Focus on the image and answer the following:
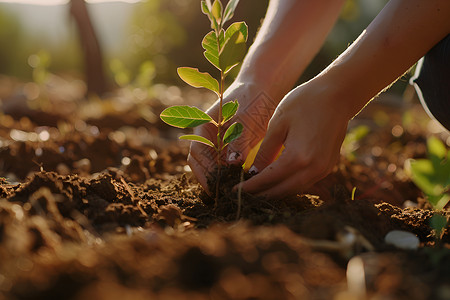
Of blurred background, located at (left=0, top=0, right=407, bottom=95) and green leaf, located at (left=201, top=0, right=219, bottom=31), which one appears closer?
green leaf, located at (left=201, top=0, right=219, bottom=31)

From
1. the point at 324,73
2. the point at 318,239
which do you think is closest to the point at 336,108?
the point at 324,73

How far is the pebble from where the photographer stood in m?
1.06

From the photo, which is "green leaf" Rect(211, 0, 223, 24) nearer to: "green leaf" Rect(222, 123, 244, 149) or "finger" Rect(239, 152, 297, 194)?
"green leaf" Rect(222, 123, 244, 149)

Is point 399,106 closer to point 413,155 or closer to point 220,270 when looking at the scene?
point 413,155

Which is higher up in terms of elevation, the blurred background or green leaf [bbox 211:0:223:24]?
green leaf [bbox 211:0:223:24]

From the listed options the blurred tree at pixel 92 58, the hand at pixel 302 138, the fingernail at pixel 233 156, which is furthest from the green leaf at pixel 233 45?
the blurred tree at pixel 92 58

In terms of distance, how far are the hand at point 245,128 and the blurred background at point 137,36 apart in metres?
4.93

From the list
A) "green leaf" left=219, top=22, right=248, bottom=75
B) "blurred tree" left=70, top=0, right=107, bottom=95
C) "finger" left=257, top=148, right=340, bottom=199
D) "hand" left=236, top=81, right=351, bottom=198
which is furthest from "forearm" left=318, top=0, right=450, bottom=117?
"blurred tree" left=70, top=0, right=107, bottom=95

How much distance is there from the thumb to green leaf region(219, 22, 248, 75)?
0.28 m

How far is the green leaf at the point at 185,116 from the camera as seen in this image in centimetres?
124

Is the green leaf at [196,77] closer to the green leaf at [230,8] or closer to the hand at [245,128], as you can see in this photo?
the green leaf at [230,8]

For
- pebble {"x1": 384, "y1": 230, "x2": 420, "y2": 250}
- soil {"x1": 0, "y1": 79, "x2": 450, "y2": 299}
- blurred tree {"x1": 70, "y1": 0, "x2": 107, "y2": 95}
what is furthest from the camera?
blurred tree {"x1": 70, "y1": 0, "x2": 107, "y2": 95}

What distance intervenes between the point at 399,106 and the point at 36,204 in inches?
260

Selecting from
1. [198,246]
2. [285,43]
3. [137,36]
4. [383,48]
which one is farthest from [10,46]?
[198,246]
